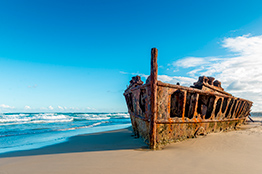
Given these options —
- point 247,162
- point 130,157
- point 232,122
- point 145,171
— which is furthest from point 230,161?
point 232,122

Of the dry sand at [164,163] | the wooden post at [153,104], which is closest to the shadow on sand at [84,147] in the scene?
the wooden post at [153,104]


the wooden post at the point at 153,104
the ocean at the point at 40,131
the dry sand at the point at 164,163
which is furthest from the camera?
the ocean at the point at 40,131

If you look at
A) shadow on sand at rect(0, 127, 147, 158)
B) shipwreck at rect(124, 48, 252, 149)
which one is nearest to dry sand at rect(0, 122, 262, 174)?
shipwreck at rect(124, 48, 252, 149)

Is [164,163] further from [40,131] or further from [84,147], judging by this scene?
[40,131]

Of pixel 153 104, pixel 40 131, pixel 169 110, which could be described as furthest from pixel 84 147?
pixel 40 131

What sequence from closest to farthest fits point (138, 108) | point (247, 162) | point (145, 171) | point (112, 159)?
1. point (145, 171)
2. point (247, 162)
3. point (112, 159)
4. point (138, 108)

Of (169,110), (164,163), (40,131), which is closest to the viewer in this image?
(164,163)

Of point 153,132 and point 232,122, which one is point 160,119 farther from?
point 232,122

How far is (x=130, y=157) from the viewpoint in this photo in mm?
4020

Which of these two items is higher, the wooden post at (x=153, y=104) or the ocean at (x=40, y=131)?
the wooden post at (x=153, y=104)

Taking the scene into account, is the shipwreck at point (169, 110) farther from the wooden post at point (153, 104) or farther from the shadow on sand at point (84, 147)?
the shadow on sand at point (84, 147)

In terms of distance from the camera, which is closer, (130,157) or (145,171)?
(145,171)

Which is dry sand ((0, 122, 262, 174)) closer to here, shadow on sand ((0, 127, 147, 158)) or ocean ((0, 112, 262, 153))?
shadow on sand ((0, 127, 147, 158))

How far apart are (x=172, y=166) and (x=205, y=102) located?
399 centimetres
